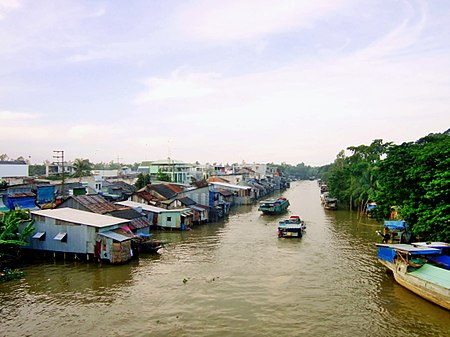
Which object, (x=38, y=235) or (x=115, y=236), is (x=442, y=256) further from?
(x=38, y=235)

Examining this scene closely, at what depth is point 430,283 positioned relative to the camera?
15.1 metres

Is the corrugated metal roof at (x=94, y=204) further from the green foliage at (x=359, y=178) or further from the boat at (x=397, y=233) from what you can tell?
the green foliage at (x=359, y=178)

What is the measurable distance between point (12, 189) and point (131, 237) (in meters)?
16.2

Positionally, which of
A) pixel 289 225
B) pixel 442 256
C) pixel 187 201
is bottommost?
pixel 289 225

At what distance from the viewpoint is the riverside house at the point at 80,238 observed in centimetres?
2141

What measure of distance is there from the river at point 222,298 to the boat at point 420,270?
1.49 feet

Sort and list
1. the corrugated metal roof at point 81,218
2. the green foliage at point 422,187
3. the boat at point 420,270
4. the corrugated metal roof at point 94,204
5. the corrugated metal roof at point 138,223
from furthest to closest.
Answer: the corrugated metal roof at point 94,204 → the corrugated metal roof at point 138,223 → the corrugated metal roof at point 81,218 → the green foliage at point 422,187 → the boat at point 420,270

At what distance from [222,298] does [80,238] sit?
10.2 meters

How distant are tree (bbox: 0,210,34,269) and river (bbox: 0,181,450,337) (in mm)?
1402

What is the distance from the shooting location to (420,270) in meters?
16.6

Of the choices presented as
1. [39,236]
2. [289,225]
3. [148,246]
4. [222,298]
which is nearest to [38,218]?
[39,236]

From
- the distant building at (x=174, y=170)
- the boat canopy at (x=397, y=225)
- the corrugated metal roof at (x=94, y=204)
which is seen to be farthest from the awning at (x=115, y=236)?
the distant building at (x=174, y=170)

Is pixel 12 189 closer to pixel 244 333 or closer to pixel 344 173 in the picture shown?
pixel 244 333

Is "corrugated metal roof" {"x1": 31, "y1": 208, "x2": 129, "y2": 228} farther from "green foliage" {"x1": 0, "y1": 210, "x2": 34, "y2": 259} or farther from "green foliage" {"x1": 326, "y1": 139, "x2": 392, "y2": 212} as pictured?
"green foliage" {"x1": 326, "y1": 139, "x2": 392, "y2": 212}
